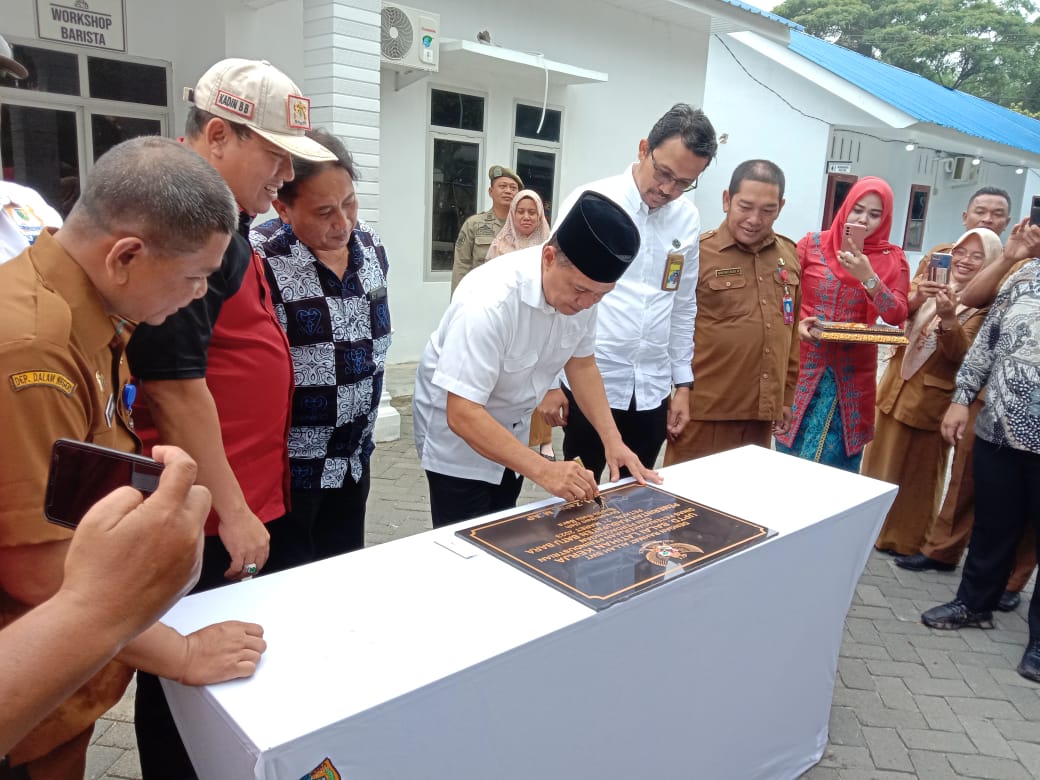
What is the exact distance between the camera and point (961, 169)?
14297mm

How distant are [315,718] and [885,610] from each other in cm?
305

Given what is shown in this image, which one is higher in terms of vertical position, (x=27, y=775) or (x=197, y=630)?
(x=197, y=630)

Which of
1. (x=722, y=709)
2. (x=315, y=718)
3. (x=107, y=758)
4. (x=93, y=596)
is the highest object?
(x=93, y=596)

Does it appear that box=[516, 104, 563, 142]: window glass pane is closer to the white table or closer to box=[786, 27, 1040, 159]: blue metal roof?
box=[786, 27, 1040, 159]: blue metal roof

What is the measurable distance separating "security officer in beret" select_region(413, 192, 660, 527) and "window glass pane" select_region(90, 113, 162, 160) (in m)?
4.26

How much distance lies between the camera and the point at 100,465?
956mm

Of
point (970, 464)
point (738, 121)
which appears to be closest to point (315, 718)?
point (970, 464)

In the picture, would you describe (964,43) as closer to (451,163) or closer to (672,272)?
(451,163)

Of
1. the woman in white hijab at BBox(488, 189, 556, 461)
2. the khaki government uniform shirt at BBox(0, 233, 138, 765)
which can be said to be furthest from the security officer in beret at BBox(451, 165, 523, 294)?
the khaki government uniform shirt at BBox(0, 233, 138, 765)

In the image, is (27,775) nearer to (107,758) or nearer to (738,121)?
(107,758)

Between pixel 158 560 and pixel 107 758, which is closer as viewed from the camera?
pixel 158 560

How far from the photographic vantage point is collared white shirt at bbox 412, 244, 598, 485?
196cm

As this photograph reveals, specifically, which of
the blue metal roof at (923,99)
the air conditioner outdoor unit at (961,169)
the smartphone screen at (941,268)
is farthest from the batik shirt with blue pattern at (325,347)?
the air conditioner outdoor unit at (961,169)

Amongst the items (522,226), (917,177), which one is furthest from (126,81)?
(917,177)
